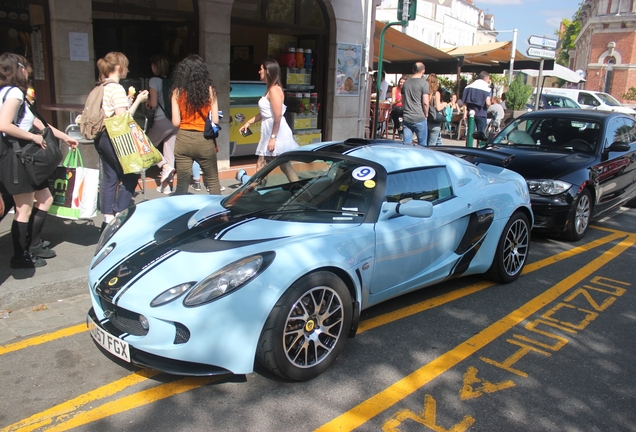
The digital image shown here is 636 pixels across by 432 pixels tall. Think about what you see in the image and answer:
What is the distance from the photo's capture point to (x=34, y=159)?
4660 millimetres

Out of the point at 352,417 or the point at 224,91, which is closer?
the point at 352,417

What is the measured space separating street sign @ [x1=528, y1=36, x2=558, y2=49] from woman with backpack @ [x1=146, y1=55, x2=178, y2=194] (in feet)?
34.5

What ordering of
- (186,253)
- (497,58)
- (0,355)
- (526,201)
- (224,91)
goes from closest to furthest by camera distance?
(186,253) → (0,355) → (526,201) → (224,91) → (497,58)

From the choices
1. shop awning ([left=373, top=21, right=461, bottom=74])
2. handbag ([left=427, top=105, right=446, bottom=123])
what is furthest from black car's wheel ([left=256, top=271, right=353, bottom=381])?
shop awning ([left=373, top=21, right=461, bottom=74])

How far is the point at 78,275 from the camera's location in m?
4.87

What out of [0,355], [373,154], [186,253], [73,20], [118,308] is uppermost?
[73,20]

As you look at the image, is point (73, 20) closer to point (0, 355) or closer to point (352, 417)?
point (0, 355)

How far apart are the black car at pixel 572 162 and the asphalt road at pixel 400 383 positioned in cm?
209

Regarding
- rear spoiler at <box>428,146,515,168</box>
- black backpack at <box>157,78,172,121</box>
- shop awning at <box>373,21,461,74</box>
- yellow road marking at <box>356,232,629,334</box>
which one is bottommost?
yellow road marking at <box>356,232,629,334</box>

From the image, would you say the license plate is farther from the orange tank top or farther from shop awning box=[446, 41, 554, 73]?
shop awning box=[446, 41, 554, 73]

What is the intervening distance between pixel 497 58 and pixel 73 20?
1653 centimetres

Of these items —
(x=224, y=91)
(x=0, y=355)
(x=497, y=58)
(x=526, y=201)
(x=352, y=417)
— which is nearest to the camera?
(x=352, y=417)

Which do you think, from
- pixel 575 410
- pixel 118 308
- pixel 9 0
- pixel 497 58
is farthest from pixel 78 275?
pixel 497 58

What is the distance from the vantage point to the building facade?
5769cm
